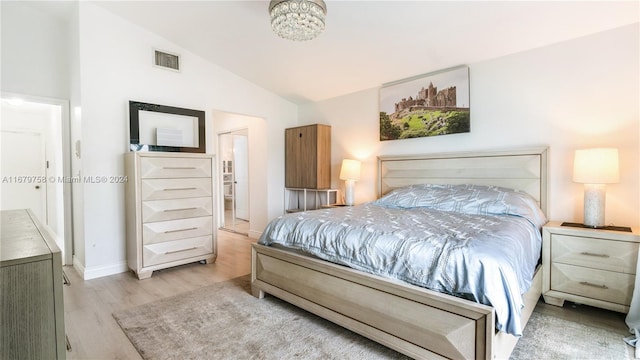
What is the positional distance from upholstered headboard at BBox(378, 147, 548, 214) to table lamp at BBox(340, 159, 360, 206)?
0.30m

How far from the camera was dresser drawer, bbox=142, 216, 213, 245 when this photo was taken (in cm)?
319

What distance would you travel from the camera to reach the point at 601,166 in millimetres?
2330

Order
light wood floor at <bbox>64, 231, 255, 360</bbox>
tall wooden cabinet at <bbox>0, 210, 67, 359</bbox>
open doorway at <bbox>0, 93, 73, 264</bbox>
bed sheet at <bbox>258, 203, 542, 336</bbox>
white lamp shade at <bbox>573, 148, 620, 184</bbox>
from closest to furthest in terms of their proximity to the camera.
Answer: tall wooden cabinet at <bbox>0, 210, 67, 359</bbox>, bed sheet at <bbox>258, 203, 542, 336</bbox>, light wood floor at <bbox>64, 231, 255, 360</bbox>, white lamp shade at <bbox>573, 148, 620, 184</bbox>, open doorway at <bbox>0, 93, 73, 264</bbox>

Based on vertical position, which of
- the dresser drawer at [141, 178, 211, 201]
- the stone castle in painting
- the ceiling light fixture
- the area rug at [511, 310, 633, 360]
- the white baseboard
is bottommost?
the area rug at [511, 310, 633, 360]

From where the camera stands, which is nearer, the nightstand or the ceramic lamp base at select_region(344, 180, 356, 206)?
the nightstand

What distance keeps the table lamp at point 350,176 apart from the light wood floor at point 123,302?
1543 mm

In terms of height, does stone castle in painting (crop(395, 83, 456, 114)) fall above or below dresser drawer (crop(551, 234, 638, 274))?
above

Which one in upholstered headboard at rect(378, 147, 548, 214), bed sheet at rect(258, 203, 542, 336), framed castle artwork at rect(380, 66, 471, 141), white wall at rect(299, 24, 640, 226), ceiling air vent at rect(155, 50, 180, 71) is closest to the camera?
bed sheet at rect(258, 203, 542, 336)

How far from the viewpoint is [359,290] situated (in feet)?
6.17

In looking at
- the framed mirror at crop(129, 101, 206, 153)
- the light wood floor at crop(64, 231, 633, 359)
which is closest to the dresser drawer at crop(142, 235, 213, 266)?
the light wood floor at crop(64, 231, 633, 359)

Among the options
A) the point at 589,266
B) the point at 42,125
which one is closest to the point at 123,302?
the point at 589,266

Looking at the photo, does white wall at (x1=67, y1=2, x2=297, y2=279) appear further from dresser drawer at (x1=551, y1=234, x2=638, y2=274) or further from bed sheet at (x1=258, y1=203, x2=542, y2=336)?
dresser drawer at (x1=551, y1=234, x2=638, y2=274)

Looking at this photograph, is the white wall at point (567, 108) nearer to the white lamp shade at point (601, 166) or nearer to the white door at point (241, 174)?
the white lamp shade at point (601, 166)

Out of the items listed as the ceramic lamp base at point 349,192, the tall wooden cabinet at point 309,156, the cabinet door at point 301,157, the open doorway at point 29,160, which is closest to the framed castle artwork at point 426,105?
the ceramic lamp base at point 349,192
